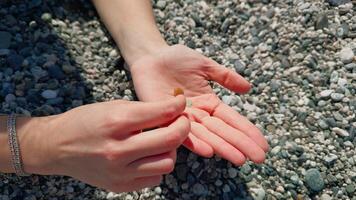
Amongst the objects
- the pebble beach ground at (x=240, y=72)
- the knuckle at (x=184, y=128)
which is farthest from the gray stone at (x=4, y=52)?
the knuckle at (x=184, y=128)

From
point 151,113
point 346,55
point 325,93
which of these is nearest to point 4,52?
point 151,113

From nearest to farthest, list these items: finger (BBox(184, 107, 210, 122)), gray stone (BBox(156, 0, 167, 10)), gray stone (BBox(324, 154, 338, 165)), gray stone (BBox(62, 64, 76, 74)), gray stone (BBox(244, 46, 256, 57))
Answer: finger (BBox(184, 107, 210, 122)) < gray stone (BBox(324, 154, 338, 165)) < gray stone (BBox(62, 64, 76, 74)) < gray stone (BBox(244, 46, 256, 57)) < gray stone (BBox(156, 0, 167, 10))

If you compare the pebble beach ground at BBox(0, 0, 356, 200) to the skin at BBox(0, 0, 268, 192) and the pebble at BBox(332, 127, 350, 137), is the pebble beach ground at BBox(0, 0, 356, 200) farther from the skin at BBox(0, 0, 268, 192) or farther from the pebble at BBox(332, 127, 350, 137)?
the skin at BBox(0, 0, 268, 192)

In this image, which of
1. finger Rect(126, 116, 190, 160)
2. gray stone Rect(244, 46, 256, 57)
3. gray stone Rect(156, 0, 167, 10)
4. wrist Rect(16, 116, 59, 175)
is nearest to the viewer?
finger Rect(126, 116, 190, 160)

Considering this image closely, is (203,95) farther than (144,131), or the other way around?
(203,95)

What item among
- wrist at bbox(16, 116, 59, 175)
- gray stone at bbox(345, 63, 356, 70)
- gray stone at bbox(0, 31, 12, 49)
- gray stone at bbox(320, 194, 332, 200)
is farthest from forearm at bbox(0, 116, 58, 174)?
gray stone at bbox(345, 63, 356, 70)

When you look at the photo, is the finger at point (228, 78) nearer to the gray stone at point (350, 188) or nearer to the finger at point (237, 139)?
the finger at point (237, 139)

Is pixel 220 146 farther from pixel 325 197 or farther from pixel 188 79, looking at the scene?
pixel 325 197
